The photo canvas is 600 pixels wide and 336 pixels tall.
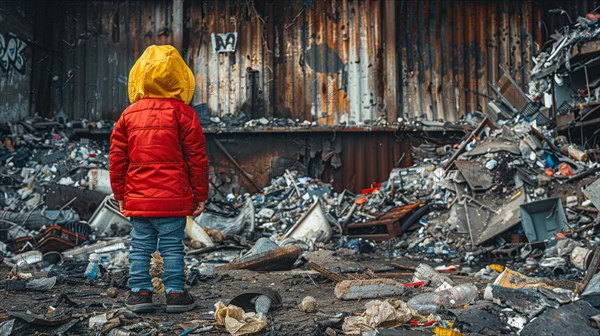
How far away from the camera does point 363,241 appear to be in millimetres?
9031

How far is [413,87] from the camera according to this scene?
485 inches

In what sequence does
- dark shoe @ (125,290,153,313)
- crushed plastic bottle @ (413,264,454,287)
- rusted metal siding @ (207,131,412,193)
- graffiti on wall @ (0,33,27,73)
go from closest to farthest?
dark shoe @ (125,290,153,313), crushed plastic bottle @ (413,264,454,287), graffiti on wall @ (0,33,27,73), rusted metal siding @ (207,131,412,193)

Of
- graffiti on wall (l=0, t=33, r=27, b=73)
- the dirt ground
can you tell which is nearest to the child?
the dirt ground

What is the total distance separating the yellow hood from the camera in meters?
4.09

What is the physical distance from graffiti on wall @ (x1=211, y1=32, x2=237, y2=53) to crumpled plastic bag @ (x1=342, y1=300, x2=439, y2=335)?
31.7ft

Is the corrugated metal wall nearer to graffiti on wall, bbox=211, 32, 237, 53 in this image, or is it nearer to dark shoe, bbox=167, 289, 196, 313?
graffiti on wall, bbox=211, 32, 237, 53

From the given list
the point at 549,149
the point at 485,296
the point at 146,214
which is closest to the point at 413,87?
the point at 549,149

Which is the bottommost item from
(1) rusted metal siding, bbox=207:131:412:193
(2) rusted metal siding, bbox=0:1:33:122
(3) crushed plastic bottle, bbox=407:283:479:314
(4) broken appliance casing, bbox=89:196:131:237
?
(3) crushed plastic bottle, bbox=407:283:479:314

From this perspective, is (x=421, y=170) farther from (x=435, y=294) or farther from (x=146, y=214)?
(x=146, y=214)

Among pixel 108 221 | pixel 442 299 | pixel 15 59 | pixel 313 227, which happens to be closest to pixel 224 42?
pixel 15 59

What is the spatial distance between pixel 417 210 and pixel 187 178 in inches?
240

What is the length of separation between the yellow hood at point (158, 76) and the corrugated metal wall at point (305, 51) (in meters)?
8.00

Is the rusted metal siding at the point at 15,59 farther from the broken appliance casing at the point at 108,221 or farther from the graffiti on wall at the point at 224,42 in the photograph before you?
the graffiti on wall at the point at 224,42

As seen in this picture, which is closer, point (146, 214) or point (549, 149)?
point (146, 214)
